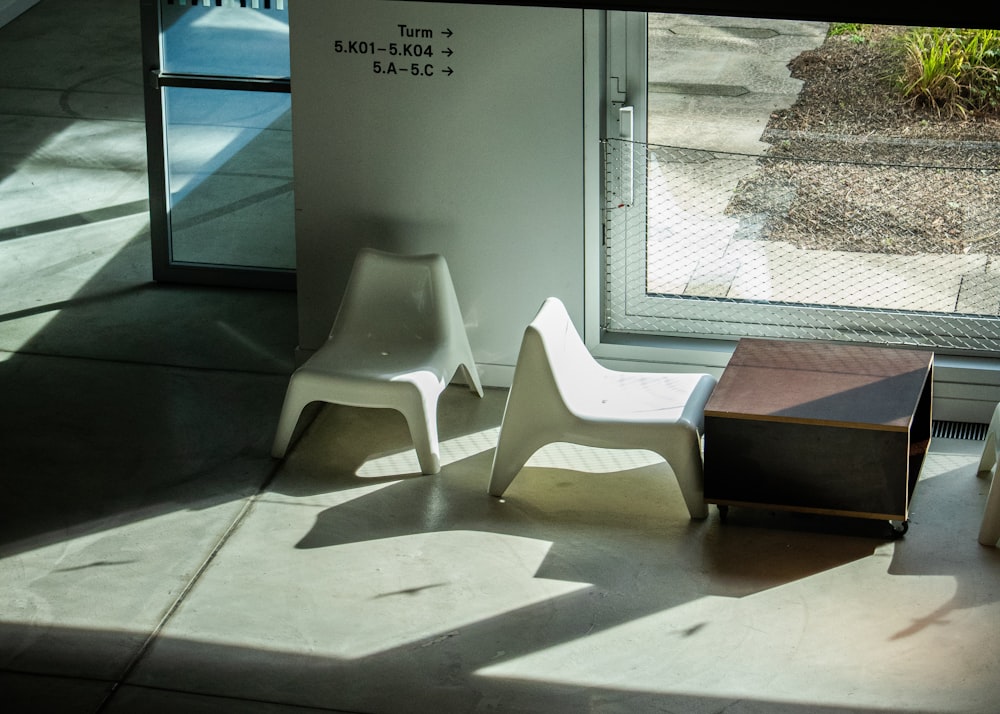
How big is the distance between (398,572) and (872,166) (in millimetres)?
2345

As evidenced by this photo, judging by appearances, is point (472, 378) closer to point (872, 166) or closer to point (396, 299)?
point (396, 299)

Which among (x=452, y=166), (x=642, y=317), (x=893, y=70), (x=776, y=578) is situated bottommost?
(x=776, y=578)

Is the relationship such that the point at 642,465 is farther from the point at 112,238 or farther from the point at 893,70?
the point at 112,238

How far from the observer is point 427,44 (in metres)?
5.02

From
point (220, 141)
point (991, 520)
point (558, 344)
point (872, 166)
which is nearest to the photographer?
point (991, 520)

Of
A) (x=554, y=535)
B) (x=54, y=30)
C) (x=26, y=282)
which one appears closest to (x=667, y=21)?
(x=554, y=535)

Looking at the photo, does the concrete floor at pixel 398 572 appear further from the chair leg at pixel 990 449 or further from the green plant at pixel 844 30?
the green plant at pixel 844 30

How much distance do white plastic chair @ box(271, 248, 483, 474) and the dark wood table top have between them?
1049 mm

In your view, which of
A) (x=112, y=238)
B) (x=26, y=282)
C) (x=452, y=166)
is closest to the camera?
(x=452, y=166)

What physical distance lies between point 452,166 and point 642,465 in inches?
54.1

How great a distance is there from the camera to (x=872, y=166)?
496 cm

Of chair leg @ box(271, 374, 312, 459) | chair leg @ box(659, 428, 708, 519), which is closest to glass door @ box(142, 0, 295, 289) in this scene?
chair leg @ box(271, 374, 312, 459)

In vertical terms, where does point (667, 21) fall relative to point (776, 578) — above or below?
above

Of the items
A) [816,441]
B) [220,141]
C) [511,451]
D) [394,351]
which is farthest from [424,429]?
[220,141]
